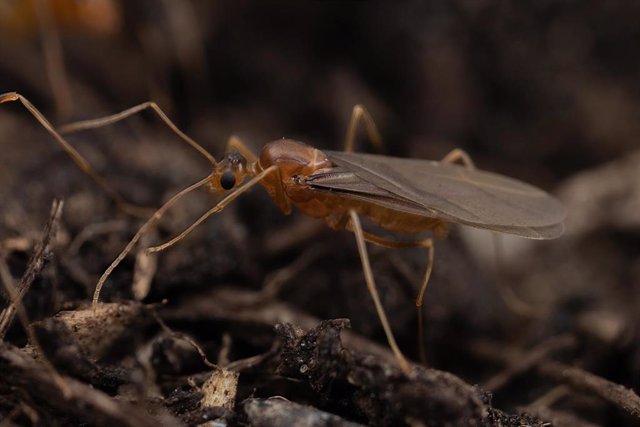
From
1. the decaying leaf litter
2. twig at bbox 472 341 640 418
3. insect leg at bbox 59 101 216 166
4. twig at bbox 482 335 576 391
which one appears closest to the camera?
the decaying leaf litter

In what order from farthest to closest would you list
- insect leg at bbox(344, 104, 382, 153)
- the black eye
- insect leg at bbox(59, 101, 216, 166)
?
insect leg at bbox(344, 104, 382, 153), insect leg at bbox(59, 101, 216, 166), the black eye

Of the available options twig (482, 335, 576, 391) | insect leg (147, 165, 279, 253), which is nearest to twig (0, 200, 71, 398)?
insect leg (147, 165, 279, 253)

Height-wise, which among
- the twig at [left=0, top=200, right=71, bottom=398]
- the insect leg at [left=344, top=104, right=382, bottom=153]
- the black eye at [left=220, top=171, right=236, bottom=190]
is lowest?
the twig at [left=0, top=200, right=71, bottom=398]

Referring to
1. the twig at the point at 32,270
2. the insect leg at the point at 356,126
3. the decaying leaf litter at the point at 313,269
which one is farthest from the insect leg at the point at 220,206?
the insect leg at the point at 356,126

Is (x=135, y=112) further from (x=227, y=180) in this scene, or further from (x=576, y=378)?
(x=576, y=378)

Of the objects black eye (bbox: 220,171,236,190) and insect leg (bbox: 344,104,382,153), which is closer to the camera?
black eye (bbox: 220,171,236,190)

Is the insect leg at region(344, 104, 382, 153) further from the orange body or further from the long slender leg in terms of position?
the long slender leg

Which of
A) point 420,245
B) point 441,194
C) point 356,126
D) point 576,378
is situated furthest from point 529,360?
point 356,126
